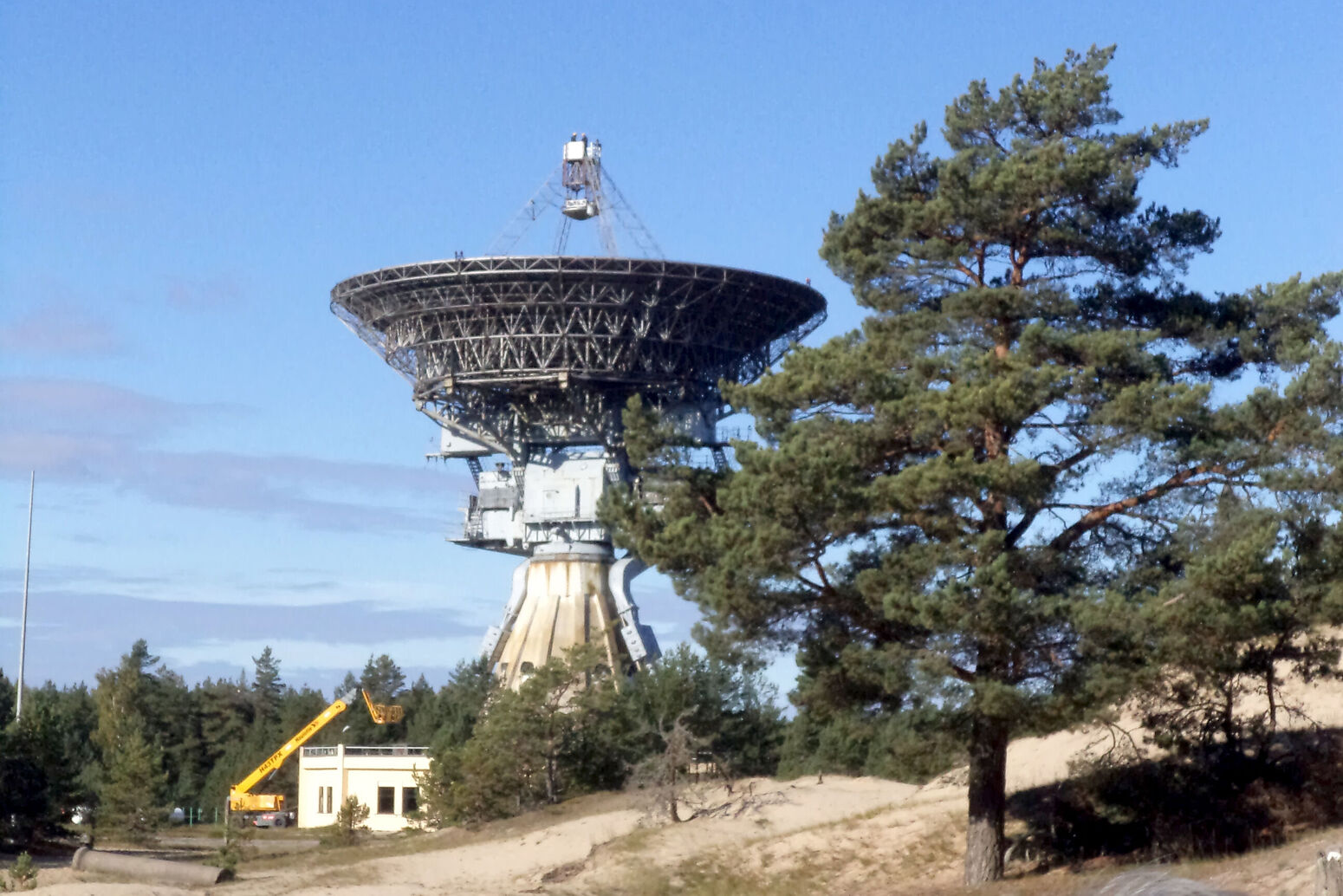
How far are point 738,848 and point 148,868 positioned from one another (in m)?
12.3

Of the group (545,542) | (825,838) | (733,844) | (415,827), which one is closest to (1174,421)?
(825,838)

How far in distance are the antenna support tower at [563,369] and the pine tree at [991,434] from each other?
24.3 meters

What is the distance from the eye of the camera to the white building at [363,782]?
65125 mm

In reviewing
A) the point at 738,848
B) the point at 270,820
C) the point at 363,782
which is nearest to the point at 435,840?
the point at 738,848

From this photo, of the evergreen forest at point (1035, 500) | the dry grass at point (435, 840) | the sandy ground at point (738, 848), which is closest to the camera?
the evergreen forest at point (1035, 500)

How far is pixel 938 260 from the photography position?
84.1ft

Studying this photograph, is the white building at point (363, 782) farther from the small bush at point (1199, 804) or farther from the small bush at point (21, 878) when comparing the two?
the small bush at point (1199, 804)

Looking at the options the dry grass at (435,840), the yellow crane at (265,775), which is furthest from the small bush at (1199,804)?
the yellow crane at (265,775)

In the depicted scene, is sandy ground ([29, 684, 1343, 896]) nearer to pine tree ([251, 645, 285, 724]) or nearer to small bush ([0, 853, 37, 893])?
small bush ([0, 853, 37, 893])

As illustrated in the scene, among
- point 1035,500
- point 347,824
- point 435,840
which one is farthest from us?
point 347,824

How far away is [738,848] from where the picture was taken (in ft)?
107

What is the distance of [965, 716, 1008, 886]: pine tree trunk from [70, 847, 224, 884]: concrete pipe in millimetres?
16394

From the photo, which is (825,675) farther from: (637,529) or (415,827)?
(415,827)

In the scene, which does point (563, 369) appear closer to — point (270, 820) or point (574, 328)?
point (574, 328)
